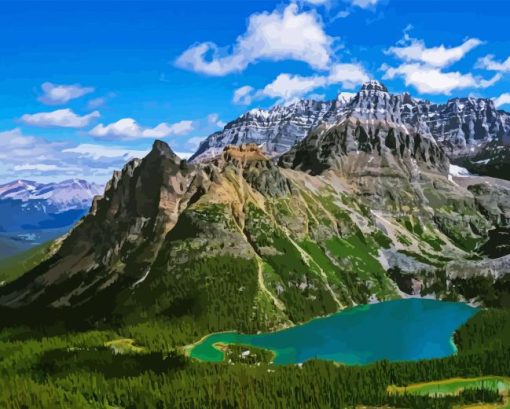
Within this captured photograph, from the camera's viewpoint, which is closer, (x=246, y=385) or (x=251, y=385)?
(x=251, y=385)

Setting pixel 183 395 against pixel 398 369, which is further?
pixel 398 369

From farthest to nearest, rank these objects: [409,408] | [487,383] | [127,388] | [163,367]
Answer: [163,367], [127,388], [487,383], [409,408]

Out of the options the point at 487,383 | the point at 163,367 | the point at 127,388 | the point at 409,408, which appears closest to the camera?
the point at 409,408

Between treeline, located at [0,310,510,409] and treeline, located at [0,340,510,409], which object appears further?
treeline, located at [0,340,510,409]

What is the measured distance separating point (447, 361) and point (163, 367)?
8789 cm

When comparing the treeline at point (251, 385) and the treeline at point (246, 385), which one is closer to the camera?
the treeline at point (251, 385)

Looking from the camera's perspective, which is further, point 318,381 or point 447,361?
point 447,361

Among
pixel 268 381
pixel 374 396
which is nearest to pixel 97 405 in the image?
pixel 268 381

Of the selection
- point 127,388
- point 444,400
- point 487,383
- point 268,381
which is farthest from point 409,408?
point 127,388

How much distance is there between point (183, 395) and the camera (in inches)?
6644

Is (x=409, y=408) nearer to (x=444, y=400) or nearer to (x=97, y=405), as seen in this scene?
(x=444, y=400)

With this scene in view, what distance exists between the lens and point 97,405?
169125 millimetres

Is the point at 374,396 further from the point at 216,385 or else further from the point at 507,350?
the point at 507,350

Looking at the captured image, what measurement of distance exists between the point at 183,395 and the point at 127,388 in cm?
2102
